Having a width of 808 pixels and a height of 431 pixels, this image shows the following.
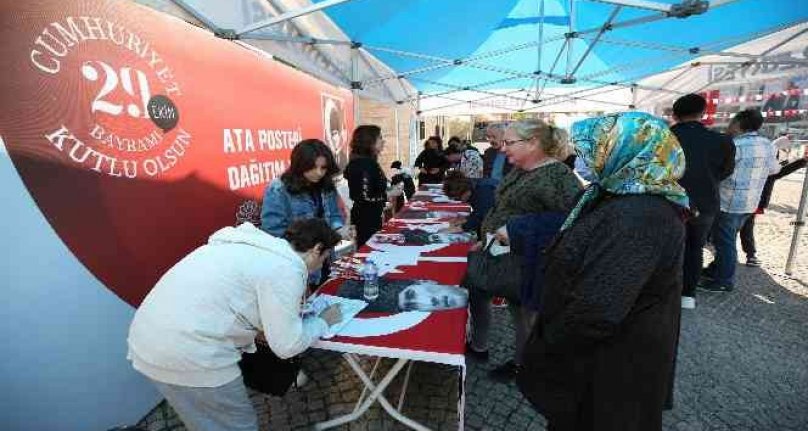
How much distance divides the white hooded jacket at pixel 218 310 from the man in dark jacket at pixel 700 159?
113 inches

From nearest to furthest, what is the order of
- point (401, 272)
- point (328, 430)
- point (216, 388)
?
point (216, 388)
point (328, 430)
point (401, 272)

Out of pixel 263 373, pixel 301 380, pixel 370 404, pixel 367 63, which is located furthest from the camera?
pixel 367 63

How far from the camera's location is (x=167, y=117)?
80.7 inches

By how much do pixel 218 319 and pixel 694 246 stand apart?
10.9ft

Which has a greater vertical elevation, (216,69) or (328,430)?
(216,69)

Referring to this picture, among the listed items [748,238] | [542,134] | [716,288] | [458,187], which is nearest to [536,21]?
[458,187]

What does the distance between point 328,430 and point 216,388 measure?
84 centimetres

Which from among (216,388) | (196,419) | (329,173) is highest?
(329,173)

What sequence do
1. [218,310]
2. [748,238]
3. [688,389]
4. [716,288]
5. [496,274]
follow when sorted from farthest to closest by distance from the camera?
[748,238] → [716,288] → [688,389] → [496,274] → [218,310]

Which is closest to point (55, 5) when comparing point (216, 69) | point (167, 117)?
point (167, 117)

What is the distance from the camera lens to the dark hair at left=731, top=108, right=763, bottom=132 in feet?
10.6

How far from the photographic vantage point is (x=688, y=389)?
2.17 m

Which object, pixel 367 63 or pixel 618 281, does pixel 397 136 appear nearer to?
pixel 367 63

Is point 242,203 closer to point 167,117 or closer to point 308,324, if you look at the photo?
point 167,117
